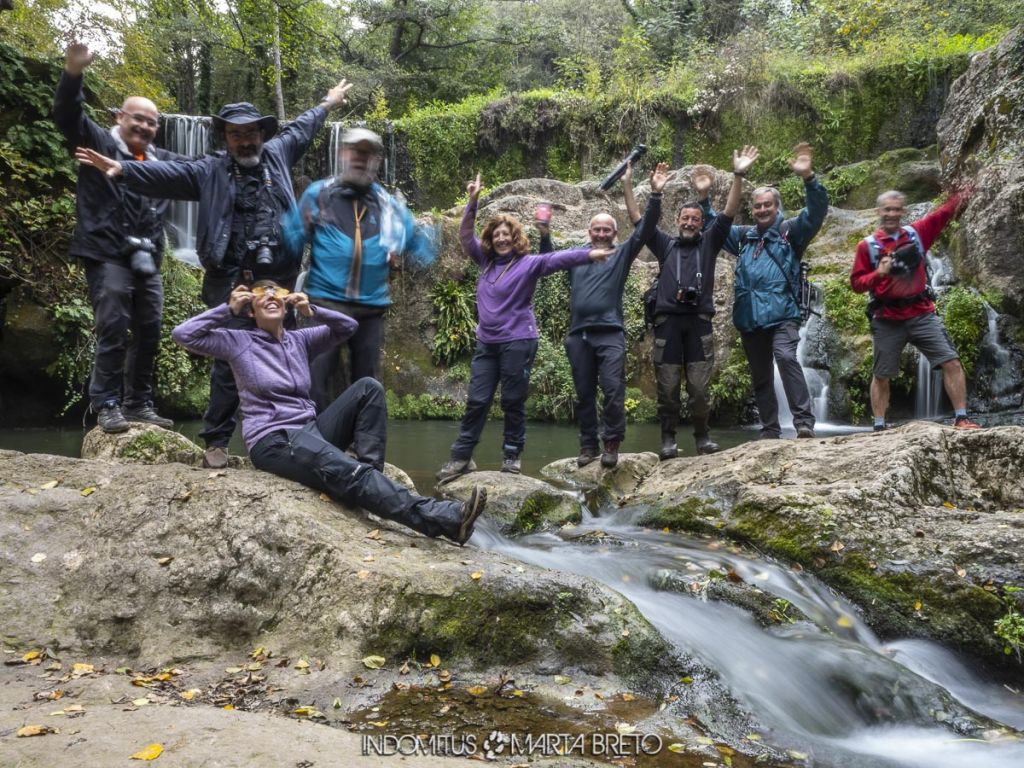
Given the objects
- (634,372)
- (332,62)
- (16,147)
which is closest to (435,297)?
(634,372)

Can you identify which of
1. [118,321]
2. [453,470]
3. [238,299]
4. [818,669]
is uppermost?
[238,299]

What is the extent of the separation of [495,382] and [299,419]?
1.94 metres

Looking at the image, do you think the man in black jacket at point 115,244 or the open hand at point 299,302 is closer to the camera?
the open hand at point 299,302

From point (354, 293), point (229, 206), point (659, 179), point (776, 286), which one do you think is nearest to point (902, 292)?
point (776, 286)

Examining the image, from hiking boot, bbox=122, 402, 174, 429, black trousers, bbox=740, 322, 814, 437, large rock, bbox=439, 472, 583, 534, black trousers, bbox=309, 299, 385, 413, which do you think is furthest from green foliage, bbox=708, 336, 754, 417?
hiking boot, bbox=122, 402, 174, 429

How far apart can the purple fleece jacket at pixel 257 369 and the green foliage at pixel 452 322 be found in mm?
9670

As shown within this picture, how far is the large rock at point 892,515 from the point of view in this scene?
402 cm

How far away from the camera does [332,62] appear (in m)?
24.1

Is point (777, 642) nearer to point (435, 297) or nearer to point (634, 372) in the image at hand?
point (634, 372)

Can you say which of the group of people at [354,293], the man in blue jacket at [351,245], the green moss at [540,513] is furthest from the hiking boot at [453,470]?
the man in blue jacket at [351,245]

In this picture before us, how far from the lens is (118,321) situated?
4816mm

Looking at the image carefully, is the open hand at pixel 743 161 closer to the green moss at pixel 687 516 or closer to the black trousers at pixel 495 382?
the black trousers at pixel 495 382

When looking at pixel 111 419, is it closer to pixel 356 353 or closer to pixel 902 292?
pixel 356 353

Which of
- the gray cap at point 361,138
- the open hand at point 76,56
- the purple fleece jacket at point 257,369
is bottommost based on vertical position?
the purple fleece jacket at point 257,369
